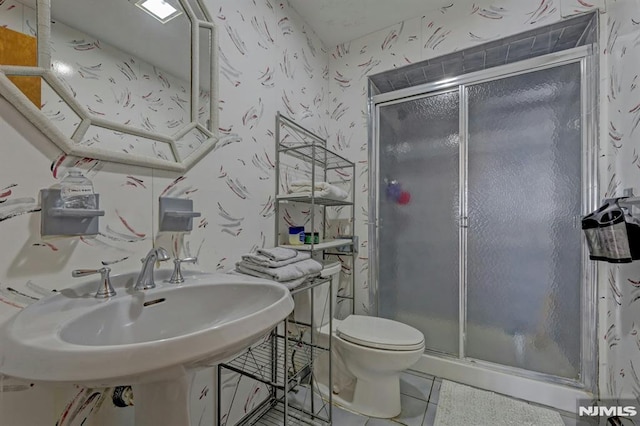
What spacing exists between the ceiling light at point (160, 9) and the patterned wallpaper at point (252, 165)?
19 centimetres

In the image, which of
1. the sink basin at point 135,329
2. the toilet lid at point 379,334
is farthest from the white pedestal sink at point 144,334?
the toilet lid at point 379,334

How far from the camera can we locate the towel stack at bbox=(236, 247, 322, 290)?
3.56 ft

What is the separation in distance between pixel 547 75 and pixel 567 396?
1.79 meters

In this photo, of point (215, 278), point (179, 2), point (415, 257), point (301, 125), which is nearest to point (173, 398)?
point (215, 278)

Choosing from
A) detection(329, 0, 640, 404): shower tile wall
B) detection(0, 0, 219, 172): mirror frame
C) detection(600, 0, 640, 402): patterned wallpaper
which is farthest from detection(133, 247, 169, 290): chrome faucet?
detection(600, 0, 640, 402): patterned wallpaper

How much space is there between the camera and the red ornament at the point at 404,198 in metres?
1.93

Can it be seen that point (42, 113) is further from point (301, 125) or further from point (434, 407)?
point (434, 407)

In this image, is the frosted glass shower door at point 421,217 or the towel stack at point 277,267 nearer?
the towel stack at point 277,267

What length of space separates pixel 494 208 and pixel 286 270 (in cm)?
139

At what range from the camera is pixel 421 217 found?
189 cm

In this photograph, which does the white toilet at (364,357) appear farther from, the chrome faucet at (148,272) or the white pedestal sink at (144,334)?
the chrome faucet at (148,272)

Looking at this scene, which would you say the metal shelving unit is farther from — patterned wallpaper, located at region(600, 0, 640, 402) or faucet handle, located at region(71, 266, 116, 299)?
patterned wallpaper, located at region(600, 0, 640, 402)

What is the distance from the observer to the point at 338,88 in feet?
6.74

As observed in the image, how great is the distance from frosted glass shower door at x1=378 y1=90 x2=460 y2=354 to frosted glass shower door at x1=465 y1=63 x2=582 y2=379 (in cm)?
11
